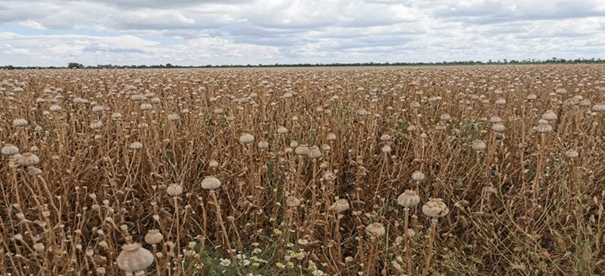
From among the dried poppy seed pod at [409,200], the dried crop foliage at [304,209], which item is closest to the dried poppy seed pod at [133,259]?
the dried crop foliage at [304,209]

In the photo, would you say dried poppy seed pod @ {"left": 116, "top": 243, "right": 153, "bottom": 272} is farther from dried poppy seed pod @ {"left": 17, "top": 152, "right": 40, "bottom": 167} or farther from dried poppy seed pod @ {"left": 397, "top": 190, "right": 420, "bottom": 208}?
dried poppy seed pod @ {"left": 17, "top": 152, "right": 40, "bottom": 167}

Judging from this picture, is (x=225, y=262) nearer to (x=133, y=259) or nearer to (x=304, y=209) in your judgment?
(x=304, y=209)

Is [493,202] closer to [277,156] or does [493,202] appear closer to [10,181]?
[277,156]

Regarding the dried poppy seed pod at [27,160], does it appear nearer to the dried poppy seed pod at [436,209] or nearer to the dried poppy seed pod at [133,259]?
the dried poppy seed pod at [133,259]

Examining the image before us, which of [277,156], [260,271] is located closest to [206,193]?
[277,156]

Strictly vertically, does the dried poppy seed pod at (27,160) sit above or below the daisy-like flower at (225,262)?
above

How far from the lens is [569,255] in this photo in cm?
256

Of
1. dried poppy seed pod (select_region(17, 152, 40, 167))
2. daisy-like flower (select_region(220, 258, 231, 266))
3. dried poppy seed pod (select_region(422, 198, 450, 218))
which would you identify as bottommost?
daisy-like flower (select_region(220, 258, 231, 266))

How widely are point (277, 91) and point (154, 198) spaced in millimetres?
4868

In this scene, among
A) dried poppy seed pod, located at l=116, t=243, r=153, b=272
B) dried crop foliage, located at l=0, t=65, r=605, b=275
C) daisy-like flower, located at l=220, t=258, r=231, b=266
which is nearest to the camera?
dried poppy seed pod, located at l=116, t=243, r=153, b=272

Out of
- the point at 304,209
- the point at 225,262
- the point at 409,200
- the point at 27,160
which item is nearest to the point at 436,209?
the point at 409,200

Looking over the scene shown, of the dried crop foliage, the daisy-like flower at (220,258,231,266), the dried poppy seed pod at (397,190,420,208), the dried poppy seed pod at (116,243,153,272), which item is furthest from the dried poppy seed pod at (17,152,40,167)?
the dried poppy seed pod at (397,190,420,208)

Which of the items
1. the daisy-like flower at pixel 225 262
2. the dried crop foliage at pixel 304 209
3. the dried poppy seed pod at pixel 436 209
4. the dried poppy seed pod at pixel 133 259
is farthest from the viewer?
the daisy-like flower at pixel 225 262

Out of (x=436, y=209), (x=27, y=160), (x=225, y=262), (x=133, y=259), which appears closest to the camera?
(x=133, y=259)
